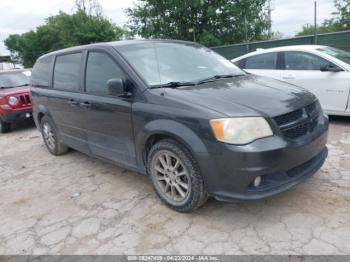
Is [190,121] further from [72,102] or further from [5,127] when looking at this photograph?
[5,127]

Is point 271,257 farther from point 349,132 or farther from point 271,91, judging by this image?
point 349,132

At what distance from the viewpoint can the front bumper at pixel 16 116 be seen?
8.11 metres

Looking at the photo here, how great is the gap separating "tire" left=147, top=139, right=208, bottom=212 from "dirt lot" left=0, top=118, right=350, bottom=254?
0.16 m

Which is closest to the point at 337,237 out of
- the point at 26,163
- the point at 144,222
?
the point at 144,222

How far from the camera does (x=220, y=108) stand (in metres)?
2.89

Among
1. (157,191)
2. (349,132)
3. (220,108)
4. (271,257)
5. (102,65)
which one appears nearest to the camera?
(271,257)

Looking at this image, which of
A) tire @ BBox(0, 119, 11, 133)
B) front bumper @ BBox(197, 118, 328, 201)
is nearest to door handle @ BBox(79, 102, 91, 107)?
front bumper @ BBox(197, 118, 328, 201)

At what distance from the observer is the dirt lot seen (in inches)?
110

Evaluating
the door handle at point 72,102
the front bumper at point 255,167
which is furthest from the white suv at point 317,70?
the door handle at point 72,102

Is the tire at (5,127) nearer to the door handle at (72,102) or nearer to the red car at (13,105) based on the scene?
the red car at (13,105)

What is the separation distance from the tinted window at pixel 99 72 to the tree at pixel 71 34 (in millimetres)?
26185

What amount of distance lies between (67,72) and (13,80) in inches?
204

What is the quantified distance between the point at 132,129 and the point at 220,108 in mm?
1106

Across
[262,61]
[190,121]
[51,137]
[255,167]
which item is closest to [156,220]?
[190,121]
